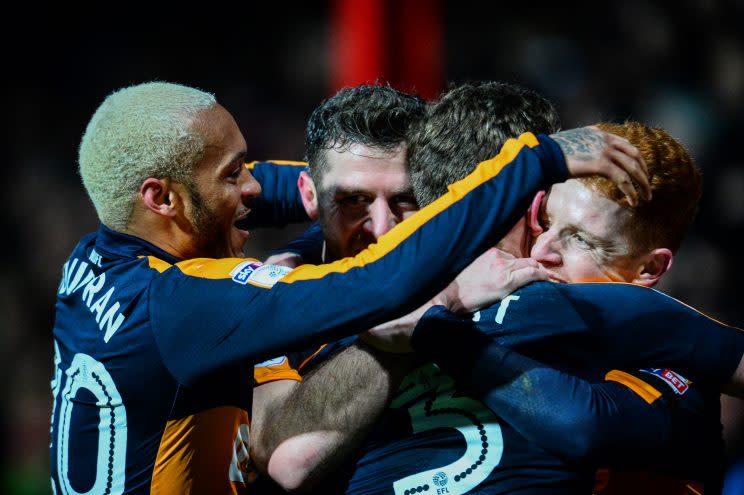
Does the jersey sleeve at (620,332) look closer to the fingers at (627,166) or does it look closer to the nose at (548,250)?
the nose at (548,250)

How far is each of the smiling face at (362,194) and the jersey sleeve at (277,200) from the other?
0.58 meters

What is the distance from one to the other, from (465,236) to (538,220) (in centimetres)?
51

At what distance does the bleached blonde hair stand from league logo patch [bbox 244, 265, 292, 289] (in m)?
0.43

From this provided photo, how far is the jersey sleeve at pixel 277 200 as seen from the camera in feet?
11.3

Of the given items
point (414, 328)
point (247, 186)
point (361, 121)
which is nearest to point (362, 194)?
point (361, 121)

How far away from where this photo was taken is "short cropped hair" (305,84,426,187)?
280cm

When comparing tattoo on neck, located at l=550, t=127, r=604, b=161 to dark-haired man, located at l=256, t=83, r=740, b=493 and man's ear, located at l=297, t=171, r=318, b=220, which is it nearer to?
dark-haired man, located at l=256, t=83, r=740, b=493

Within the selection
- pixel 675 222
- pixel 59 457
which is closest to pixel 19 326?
pixel 59 457

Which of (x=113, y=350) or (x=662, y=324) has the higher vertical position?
(x=662, y=324)

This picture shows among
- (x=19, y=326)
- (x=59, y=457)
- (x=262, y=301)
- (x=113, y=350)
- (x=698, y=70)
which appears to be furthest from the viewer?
(x=698, y=70)

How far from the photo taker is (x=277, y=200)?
11.4ft

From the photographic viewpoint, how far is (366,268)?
76.8 inches

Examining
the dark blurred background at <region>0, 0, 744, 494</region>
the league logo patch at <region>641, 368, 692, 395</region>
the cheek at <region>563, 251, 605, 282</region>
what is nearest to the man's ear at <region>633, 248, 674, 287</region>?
the cheek at <region>563, 251, 605, 282</region>

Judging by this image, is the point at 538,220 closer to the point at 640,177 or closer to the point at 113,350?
the point at 640,177
